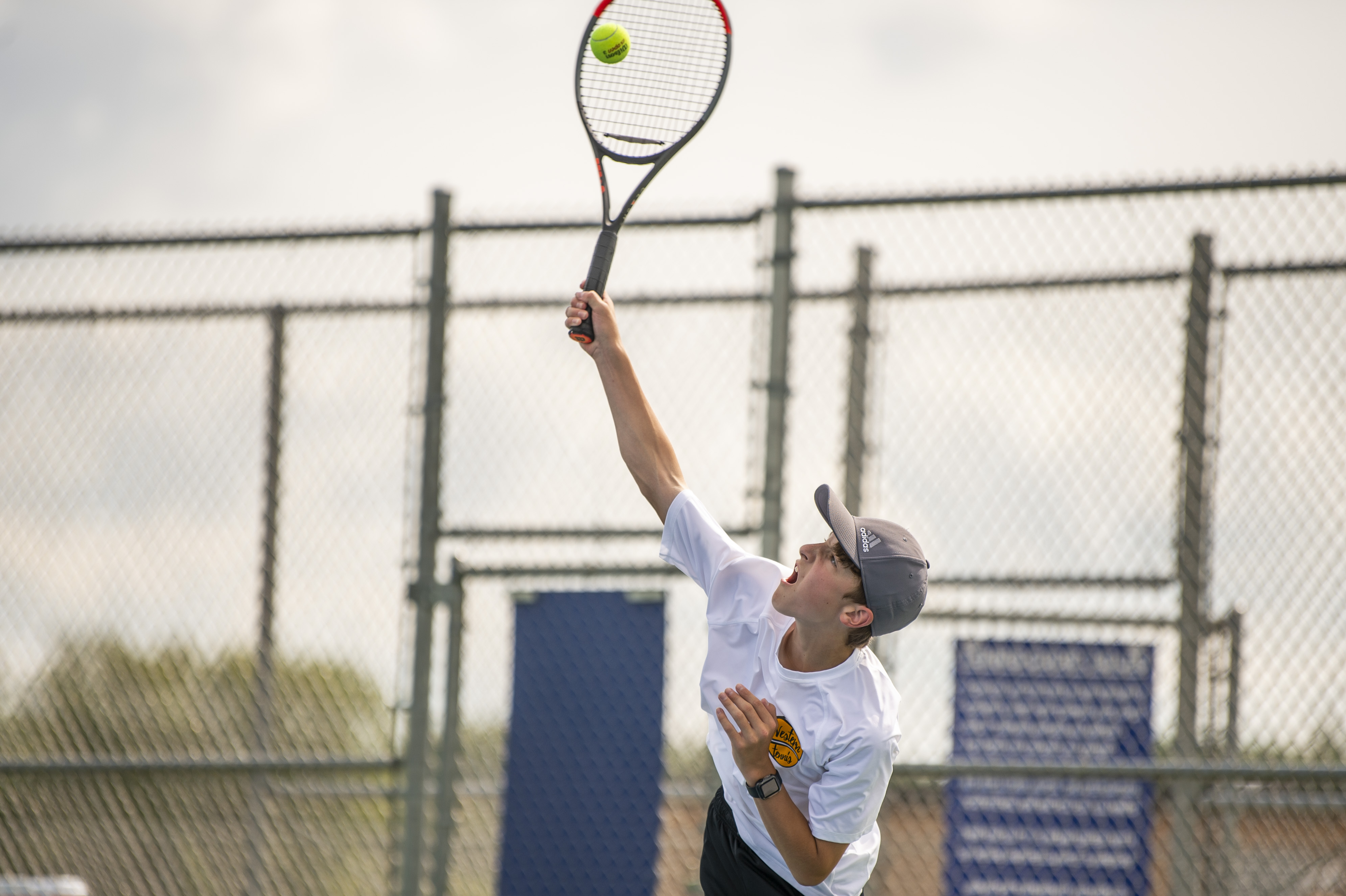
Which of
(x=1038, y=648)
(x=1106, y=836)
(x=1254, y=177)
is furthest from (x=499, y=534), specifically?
(x=1254, y=177)

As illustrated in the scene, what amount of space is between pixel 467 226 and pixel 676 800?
9.56 ft

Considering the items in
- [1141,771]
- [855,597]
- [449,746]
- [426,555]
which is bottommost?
[1141,771]

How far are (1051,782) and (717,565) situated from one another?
2.35 meters

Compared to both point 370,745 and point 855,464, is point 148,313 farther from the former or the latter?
point 855,464

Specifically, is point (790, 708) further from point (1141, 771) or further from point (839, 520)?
point (1141, 771)

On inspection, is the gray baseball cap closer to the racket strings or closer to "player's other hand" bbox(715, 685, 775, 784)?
"player's other hand" bbox(715, 685, 775, 784)

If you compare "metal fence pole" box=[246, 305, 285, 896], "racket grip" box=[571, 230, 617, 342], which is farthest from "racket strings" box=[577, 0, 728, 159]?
"metal fence pole" box=[246, 305, 285, 896]

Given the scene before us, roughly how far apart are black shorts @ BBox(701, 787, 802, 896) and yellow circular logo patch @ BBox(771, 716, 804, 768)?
401 mm

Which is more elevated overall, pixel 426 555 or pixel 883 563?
pixel 426 555

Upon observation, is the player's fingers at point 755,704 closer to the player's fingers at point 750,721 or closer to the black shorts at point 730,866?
the player's fingers at point 750,721

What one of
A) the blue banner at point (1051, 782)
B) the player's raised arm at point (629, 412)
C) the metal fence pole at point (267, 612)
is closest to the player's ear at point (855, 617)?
the player's raised arm at point (629, 412)

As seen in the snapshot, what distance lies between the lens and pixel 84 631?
5531 millimetres

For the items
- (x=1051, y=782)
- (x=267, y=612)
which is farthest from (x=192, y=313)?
(x=1051, y=782)

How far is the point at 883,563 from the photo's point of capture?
299 cm
